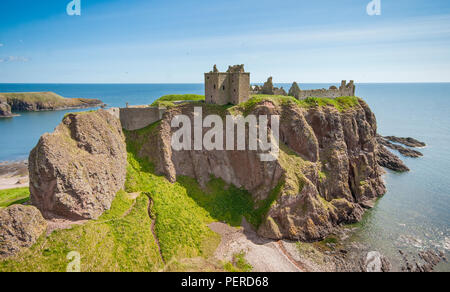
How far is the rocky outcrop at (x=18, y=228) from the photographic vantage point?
83.5ft

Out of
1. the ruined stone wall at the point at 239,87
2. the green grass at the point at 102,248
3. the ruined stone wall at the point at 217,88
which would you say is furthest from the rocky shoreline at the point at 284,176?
the ruined stone wall at the point at 217,88

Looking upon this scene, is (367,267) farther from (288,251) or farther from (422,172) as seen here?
(422,172)

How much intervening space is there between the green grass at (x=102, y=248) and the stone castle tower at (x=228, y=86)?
25383mm

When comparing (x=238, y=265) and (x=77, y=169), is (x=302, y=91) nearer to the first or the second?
(x=238, y=265)

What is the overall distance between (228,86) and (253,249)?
2934 centimetres

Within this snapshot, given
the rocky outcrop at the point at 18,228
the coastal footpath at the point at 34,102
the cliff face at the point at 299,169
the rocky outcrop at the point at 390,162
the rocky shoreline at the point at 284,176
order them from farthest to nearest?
the coastal footpath at the point at 34,102, the rocky outcrop at the point at 390,162, the cliff face at the point at 299,169, the rocky shoreline at the point at 284,176, the rocky outcrop at the point at 18,228

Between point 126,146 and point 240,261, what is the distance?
1064 inches

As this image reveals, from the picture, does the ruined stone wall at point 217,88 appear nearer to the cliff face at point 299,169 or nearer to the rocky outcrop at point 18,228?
the cliff face at point 299,169

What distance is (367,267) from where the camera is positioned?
1323 inches

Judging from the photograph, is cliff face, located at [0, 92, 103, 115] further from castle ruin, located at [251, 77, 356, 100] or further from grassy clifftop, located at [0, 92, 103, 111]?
castle ruin, located at [251, 77, 356, 100]

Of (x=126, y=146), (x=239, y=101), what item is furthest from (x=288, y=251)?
(x=126, y=146)

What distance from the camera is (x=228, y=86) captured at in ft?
157

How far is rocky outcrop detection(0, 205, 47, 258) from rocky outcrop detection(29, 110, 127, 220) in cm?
202

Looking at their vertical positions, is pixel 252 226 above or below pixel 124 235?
below
